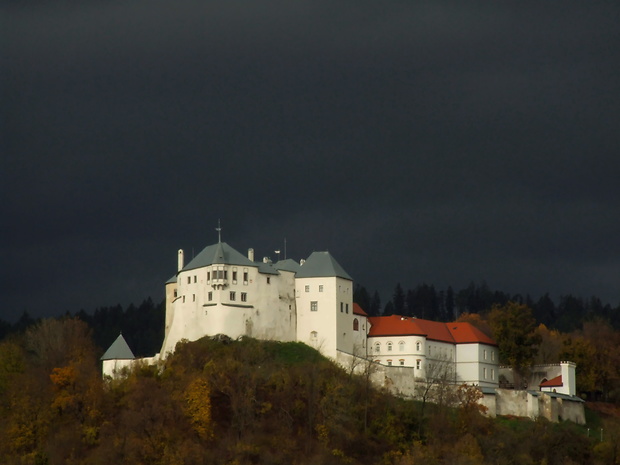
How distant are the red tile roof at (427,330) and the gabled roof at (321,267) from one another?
4.35m

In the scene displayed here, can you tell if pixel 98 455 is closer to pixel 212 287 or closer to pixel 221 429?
pixel 221 429

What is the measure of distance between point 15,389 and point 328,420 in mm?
20138

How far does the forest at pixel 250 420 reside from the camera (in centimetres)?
7794

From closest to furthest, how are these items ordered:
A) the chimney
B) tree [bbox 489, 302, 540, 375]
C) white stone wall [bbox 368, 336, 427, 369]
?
white stone wall [bbox 368, 336, 427, 369], the chimney, tree [bbox 489, 302, 540, 375]

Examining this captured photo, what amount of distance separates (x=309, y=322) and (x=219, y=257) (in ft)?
24.9

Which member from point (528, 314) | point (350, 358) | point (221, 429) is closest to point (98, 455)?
point (221, 429)

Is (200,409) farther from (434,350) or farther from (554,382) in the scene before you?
(554,382)

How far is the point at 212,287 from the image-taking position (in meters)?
90.2

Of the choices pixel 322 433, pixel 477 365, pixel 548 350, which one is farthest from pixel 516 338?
pixel 322 433

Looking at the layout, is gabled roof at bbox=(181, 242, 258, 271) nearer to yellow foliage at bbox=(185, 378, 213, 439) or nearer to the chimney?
the chimney

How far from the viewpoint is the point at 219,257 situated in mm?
90375

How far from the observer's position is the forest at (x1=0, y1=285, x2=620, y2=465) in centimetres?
7794

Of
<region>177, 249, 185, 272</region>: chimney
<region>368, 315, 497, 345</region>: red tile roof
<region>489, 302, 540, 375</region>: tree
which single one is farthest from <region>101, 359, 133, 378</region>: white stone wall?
<region>489, 302, 540, 375</region>: tree

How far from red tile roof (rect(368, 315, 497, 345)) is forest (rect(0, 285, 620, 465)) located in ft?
22.4
